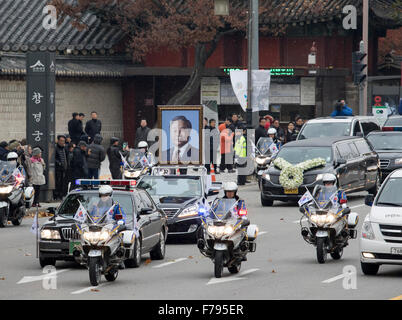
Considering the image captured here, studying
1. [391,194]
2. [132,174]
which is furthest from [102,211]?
[132,174]

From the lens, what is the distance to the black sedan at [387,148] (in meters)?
34.4

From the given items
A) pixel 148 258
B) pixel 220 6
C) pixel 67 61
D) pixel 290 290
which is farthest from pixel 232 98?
pixel 290 290

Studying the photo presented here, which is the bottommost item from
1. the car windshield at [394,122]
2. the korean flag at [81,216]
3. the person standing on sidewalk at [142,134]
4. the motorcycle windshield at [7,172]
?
the korean flag at [81,216]

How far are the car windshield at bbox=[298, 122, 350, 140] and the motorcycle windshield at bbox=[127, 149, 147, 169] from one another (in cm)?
523

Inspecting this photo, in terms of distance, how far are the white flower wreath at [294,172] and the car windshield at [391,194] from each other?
10806mm

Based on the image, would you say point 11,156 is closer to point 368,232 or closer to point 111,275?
point 111,275

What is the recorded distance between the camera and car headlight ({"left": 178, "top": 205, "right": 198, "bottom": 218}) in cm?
2273

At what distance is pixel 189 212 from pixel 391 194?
18.7ft

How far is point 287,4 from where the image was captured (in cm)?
4756

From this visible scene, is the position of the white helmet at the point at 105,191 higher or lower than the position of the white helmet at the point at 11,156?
lower

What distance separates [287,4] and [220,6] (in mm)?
12549

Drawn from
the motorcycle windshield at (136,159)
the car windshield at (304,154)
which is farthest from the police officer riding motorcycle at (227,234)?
the motorcycle windshield at (136,159)

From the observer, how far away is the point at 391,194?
59.8 feet

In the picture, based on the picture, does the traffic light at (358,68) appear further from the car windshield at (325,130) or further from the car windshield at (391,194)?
the car windshield at (391,194)
